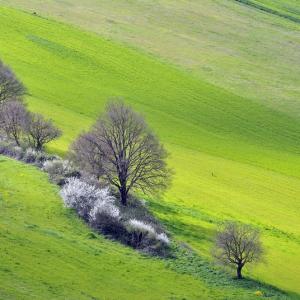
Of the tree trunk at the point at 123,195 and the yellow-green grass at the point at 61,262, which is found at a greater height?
the tree trunk at the point at 123,195

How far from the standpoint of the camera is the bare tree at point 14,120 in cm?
6481

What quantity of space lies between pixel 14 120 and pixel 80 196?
53.6 feet

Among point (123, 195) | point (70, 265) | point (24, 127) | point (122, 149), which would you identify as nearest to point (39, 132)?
point (24, 127)

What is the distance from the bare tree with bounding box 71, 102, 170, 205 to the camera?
57.3 meters

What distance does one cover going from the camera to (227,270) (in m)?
48.1

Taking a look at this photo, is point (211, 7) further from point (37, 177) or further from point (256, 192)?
point (37, 177)

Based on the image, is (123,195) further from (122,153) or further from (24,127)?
Answer: (24,127)

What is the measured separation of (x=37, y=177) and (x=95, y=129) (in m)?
5.67

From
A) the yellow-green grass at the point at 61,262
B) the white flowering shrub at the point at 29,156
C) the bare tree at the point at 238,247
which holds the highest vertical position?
the white flowering shrub at the point at 29,156

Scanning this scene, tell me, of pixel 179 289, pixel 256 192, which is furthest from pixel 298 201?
pixel 179 289

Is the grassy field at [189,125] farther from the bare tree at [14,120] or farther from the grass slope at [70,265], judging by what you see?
the grass slope at [70,265]

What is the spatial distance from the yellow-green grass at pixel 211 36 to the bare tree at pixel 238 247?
54063 mm

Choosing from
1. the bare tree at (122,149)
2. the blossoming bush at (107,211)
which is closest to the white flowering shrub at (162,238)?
the blossoming bush at (107,211)

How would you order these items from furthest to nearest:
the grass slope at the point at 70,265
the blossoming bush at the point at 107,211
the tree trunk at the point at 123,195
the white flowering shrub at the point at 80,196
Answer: the tree trunk at the point at 123,195 → the white flowering shrub at the point at 80,196 → the blossoming bush at the point at 107,211 → the grass slope at the point at 70,265
